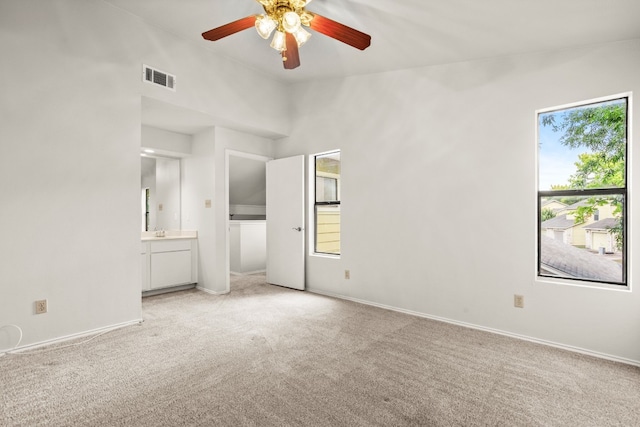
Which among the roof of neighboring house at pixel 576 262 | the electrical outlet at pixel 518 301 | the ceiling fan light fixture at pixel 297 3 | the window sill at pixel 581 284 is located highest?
the ceiling fan light fixture at pixel 297 3

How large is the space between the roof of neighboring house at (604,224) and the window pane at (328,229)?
104 inches

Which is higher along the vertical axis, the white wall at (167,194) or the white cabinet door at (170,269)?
the white wall at (167,194)

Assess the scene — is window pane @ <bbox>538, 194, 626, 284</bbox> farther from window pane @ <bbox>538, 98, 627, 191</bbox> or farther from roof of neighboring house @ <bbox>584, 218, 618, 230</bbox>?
window pane @ <bbox>538, 98, 627, 191</bbox>

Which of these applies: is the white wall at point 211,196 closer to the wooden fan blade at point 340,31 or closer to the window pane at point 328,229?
the window pane at point 328,229

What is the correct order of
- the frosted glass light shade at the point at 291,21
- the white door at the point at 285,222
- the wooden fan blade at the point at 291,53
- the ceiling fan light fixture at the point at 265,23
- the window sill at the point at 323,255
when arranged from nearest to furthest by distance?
the frosted glass light shade at the point at 291,21, the ceiling fan light fixture at the point at 265,23, the wooden fan blade at the point at 291,53, the window sill at the point at 323,255, the white door at the point at 285,222

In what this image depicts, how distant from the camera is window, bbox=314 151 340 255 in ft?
14.8

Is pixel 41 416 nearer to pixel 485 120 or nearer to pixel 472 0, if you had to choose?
pixel 472 0

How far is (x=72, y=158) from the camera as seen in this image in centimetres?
288

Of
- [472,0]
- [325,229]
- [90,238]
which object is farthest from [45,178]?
[472,0]

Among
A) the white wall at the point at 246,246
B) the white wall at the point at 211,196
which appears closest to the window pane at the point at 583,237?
the white wall at the point at 211,196

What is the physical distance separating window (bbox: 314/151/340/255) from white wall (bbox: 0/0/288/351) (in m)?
2.04

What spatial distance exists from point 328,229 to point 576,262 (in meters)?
2.79

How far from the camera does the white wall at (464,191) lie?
2.63 m

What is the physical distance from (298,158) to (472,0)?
9.18ft
